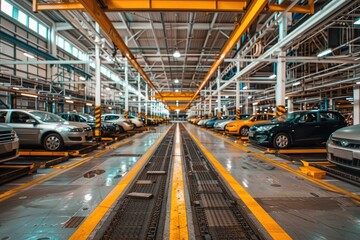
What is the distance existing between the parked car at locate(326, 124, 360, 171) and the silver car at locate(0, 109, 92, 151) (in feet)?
23.1

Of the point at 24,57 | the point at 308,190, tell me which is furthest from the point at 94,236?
the point at 24,57

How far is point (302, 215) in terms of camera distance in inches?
115

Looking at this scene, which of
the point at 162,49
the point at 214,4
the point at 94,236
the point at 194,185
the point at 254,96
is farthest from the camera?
the point at 254,96

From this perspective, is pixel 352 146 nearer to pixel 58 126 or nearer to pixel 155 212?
pixel 155 212

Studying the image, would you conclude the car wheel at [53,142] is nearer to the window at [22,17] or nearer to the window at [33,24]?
the window at [22,17]

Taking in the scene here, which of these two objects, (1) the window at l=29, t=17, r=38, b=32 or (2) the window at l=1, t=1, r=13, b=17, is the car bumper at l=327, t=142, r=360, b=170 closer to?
(2) the window at l=1, t=1, r=13, b=17

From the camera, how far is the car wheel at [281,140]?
7695 millimetres

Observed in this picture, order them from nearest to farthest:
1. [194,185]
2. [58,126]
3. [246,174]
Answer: [194,185] < [246,174] < [58,126]

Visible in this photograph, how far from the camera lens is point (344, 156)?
4121 mm

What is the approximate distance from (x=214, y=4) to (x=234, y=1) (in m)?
0.66

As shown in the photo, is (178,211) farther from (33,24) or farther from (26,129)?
(33,24)

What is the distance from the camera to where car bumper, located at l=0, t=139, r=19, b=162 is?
14.1 ft

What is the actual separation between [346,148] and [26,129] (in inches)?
333

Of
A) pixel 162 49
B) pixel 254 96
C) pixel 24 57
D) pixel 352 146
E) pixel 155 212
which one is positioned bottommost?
pixel 155 212
